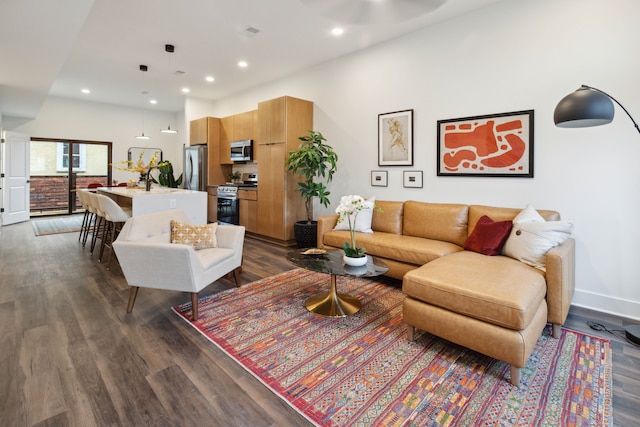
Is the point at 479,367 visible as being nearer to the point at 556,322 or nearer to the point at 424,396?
the point at 424,396

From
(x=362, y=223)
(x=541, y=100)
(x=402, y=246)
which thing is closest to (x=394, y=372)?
(x=402, y=246)

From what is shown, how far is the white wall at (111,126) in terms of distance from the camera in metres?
7.77

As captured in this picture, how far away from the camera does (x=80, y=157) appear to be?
8.41 meters

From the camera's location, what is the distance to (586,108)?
2.17 meters

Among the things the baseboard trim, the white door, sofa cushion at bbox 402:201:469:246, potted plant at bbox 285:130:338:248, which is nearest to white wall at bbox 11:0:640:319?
the baseboard trim

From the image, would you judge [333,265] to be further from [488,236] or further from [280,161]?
[280,161]

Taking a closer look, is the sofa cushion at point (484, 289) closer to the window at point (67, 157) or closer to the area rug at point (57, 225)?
the area rug at point (57, 225)

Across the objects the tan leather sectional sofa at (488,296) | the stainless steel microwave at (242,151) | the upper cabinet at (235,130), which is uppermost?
the upper cabinet at (235,130)

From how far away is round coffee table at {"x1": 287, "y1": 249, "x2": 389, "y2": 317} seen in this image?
8.14ft

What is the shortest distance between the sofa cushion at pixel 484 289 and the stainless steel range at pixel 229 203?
4.36m

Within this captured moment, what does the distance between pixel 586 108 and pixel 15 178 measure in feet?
32.6

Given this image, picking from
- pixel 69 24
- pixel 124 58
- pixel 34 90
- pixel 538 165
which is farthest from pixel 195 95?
pixel 538 165

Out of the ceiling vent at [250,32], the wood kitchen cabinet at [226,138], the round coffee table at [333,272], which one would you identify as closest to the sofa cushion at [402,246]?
the round coffee table at [333,272]

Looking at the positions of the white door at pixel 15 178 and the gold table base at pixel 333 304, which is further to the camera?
the white door at pixel 15 178
